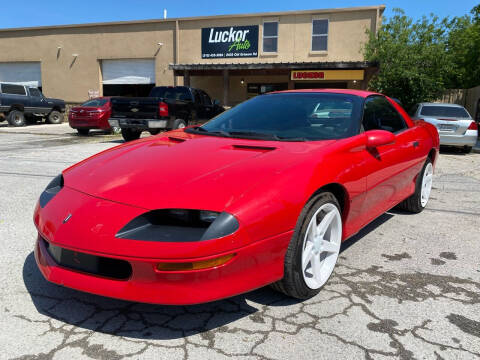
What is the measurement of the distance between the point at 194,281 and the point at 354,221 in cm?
145

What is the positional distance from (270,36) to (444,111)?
39.5 ft

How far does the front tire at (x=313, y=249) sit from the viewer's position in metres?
2.19

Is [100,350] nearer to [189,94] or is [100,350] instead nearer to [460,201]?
[460,201]

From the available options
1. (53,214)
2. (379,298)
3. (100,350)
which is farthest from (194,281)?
(379,298)

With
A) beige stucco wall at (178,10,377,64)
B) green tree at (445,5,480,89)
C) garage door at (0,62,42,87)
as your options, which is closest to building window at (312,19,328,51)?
beige stucco wall at (178,10,377,64)

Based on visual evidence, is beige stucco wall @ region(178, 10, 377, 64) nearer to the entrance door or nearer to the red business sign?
the red business sign

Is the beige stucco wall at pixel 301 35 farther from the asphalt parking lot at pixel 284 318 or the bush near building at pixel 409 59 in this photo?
the asphalt parking lot at pixel 284 318

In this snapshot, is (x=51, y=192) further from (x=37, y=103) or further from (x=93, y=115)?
(x=37, y=103)

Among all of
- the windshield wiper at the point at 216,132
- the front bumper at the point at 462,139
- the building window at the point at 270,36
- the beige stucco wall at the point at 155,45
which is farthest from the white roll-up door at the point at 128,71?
the windshield wiper at the point at 216,132

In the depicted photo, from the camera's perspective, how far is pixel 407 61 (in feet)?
60.3

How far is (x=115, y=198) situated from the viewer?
207 centimetres

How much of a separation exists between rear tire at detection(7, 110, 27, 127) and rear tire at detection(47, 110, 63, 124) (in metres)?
1.45

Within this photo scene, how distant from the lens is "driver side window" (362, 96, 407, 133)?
3308 millimetres

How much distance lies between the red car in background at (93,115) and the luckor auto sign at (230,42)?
29.8 ft
